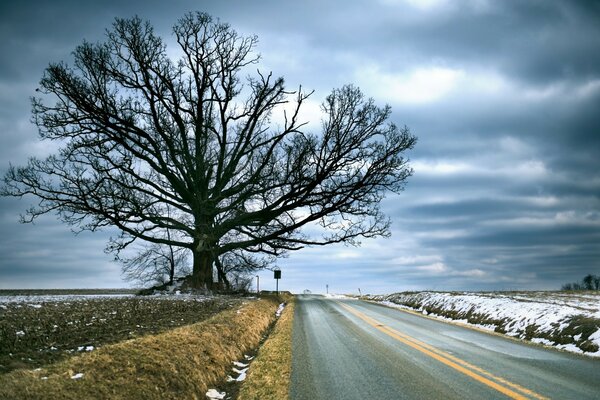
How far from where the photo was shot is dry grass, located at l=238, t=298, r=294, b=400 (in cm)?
656

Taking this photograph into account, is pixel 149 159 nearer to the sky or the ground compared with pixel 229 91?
nearer to the ground

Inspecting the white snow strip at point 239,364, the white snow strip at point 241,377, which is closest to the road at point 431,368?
the white snow strip at point 241,377

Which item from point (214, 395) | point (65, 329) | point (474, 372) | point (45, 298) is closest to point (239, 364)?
point (214, 395)

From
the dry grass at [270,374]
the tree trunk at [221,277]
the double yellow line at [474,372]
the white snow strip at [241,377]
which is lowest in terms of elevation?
the white snow strip at [241,377]

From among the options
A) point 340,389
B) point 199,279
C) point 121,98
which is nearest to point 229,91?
point 121,98

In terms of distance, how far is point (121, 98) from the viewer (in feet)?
82.7

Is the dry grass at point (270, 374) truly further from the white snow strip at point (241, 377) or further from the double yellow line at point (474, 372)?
the double yellow line at point (474, 372)

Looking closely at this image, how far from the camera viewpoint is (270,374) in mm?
7699

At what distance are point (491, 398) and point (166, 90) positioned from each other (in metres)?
24.8

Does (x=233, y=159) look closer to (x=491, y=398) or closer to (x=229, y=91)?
(x=229, y=91)

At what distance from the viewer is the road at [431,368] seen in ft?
20.8

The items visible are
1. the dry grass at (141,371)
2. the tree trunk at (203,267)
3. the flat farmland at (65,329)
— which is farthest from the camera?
the tree trunk at (203,267)

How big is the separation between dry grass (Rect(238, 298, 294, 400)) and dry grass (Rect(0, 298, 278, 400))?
26.1 inches

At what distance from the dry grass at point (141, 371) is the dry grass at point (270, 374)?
0.66 m
